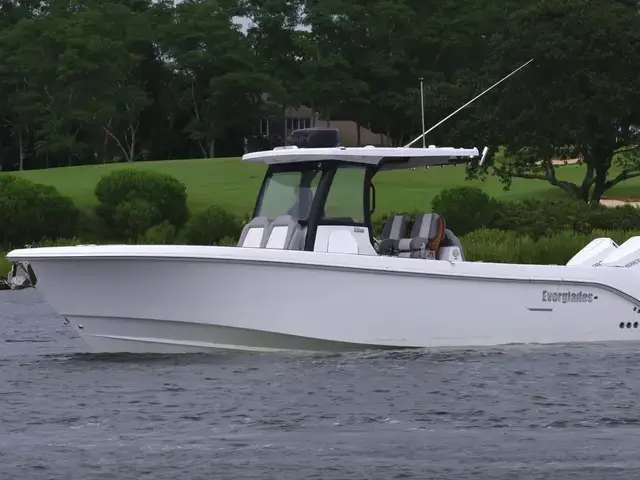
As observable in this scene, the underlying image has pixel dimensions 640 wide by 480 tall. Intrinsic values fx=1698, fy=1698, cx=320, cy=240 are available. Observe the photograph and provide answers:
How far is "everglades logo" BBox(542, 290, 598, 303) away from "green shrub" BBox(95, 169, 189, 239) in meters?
28.8

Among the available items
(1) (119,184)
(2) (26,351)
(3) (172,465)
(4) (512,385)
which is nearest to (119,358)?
(2) (26,351)

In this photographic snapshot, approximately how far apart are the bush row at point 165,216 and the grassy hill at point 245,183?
3.85m

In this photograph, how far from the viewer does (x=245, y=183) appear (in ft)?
217

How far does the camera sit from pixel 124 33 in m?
88.3

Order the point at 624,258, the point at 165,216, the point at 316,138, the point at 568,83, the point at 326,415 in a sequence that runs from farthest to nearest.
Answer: the point at 568,83 → the point at 165,216 → the point at 624,258 → the point at 316,138 → the point at 326,415

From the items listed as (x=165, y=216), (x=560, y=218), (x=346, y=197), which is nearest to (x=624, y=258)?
(x=346, y=197)

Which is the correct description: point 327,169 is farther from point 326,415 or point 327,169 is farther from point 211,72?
point 211,72

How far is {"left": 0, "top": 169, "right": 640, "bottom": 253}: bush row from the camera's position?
43250 millimetres

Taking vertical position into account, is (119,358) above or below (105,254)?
below

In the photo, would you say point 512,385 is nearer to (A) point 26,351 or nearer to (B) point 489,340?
(B) point 489,340

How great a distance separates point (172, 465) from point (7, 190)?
34.1 meters

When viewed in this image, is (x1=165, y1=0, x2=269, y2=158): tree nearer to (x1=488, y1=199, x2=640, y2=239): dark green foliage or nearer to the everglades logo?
(x1=488, y1=199, x2=640, y2=239): dark green foliage

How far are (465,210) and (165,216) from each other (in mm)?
9345

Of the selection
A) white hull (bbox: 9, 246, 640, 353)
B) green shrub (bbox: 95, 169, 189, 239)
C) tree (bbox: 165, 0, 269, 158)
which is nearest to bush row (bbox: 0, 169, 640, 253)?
green shrub (bbox: 95, 169, 189, 239)
